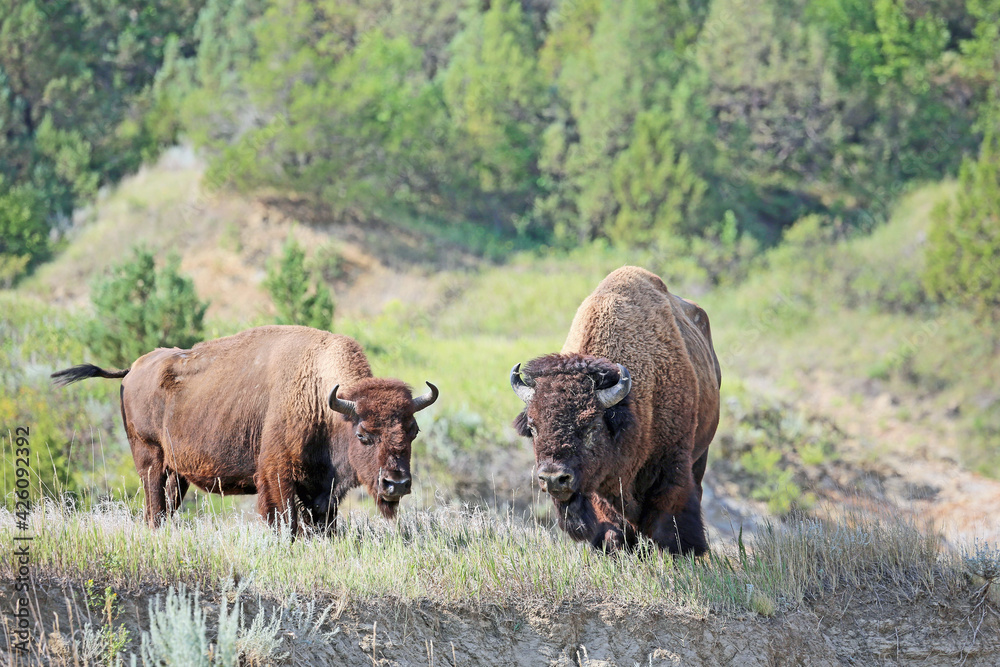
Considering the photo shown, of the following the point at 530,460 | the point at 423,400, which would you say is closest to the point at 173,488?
the point at 423,400

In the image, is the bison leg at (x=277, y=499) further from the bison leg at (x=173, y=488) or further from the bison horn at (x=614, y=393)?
the bison horn at (x=614, y=393)

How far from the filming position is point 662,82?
34656 millimetres

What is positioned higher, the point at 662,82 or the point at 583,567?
the point at 662,82

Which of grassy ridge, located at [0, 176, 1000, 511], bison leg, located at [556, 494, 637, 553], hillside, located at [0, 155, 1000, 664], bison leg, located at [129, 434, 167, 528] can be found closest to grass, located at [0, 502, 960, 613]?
hillside, located at [0, 155, 1000, 664]

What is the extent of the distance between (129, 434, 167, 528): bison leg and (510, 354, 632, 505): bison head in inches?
133

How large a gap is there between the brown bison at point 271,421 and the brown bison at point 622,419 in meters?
1.15

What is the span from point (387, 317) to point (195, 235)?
7.17m

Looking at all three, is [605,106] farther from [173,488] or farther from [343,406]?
[343,406]

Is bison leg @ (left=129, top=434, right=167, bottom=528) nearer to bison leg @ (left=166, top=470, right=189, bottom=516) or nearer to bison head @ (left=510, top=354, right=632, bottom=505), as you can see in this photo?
bison leg @ (left=166, top=470, right=189, bottom=516)

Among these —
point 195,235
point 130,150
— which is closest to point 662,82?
Answer: point 195,235

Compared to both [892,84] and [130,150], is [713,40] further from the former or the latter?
[130,150]

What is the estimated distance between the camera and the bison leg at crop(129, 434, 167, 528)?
7902mm

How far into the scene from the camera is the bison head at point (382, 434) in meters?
6.64

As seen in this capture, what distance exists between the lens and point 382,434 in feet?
22.3
